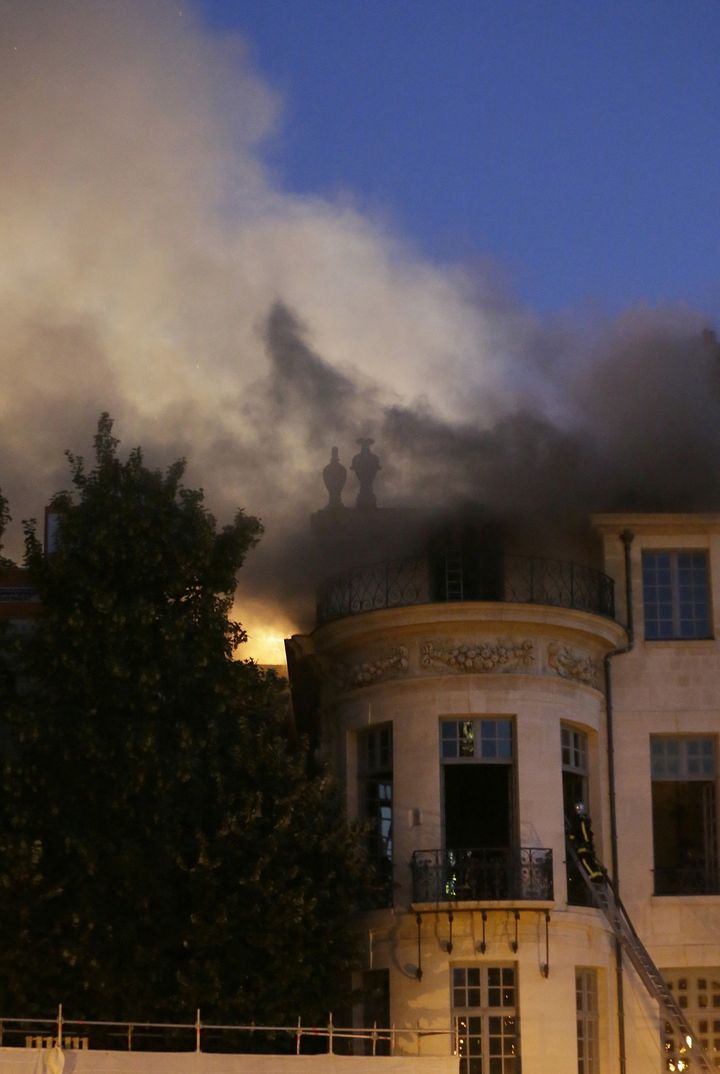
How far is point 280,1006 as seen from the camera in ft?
95.0

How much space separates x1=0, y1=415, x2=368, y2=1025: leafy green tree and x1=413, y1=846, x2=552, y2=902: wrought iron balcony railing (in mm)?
1885

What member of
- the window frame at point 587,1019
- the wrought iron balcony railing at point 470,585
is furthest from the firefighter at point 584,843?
the wrought iron balcony railing at point 470,585

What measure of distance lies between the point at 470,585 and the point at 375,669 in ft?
7.97

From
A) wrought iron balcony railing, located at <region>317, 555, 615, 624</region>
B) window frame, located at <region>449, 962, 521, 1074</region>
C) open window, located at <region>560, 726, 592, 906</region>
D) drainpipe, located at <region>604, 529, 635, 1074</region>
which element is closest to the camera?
window frame, located at <region>449, 962, 521, 1074</region>

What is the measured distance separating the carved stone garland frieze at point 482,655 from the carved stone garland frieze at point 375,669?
466mm

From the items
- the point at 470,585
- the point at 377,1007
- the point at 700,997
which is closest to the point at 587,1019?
the point at 700,997

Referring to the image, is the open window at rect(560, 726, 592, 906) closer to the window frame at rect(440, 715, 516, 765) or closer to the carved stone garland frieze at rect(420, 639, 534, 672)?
the window frame at rect(440, 715, 516, 765)

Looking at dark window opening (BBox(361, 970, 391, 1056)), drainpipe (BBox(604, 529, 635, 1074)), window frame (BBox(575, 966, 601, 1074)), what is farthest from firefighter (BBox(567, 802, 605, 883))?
dark window opening (BBox(361, 970, 391, 1056))

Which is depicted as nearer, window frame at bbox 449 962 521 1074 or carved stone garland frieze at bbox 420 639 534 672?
window frame at bbox 449 962 521 1074

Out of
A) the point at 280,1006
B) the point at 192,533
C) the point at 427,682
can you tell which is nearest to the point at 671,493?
the point at 427,682

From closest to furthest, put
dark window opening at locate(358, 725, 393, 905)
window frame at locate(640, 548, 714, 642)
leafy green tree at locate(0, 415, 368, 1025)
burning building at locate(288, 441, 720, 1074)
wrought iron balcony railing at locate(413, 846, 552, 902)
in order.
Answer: leafy green tree at locate(0, 415, 368, 1025) < burning building at locate(288, 441, 720, 1074) < wrought iron balcony railing at locate(413, 846, 552, 902) < dark window opening at locate(358, 725, 393, 905) < window frame at locate(640, 548, 714, 642)

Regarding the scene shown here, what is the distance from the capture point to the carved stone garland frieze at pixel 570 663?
33094mm

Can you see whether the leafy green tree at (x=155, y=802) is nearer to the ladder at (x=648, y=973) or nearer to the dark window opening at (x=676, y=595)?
the ladder at (x=648, y=973)

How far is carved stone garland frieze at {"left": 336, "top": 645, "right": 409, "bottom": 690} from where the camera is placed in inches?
1309
